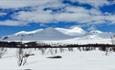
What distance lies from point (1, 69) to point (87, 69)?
5.05 m

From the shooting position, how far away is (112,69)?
16922 mm

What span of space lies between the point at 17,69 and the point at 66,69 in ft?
9.66

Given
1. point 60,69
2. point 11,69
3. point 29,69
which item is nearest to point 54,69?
point 60,69

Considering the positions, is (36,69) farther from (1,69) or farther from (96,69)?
(96,69)

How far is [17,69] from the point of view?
17.5m

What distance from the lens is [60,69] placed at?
56.0 ft

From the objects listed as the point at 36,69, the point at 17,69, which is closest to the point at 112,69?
the point at 36,69

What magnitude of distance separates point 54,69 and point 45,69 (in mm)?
538

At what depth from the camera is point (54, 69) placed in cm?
1706

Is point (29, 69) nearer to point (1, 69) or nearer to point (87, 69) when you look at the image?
point (1, 69)

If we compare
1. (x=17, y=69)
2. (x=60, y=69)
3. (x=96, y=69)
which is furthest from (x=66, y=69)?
(x=17, y=69)

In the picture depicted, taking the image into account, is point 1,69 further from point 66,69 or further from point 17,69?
point 66,69

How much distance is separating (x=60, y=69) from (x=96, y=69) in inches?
82.9

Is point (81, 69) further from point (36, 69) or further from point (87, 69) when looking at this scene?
point (36, 69)
